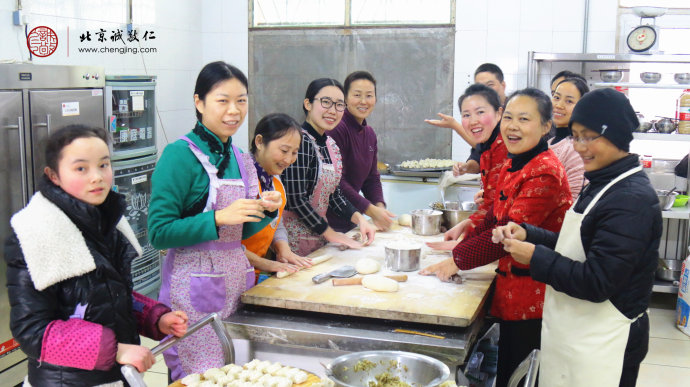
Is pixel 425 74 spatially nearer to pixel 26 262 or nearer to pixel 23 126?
pixel 23 126

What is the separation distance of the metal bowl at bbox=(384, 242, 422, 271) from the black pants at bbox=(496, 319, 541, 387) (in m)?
0.44

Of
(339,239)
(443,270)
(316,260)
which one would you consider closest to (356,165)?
(339,239)

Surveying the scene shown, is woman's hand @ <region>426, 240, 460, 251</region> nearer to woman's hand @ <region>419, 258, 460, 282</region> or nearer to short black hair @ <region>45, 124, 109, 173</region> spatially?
woman's hand @ <region>419, 258, 460, 282</region>

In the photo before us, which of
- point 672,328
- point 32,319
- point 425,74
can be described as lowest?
point 672,328

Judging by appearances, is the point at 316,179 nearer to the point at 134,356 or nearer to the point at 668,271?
the point at 134,356

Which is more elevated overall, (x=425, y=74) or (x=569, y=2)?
(x=569, y=2)

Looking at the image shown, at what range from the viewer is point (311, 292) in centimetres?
244

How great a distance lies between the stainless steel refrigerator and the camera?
144 inches

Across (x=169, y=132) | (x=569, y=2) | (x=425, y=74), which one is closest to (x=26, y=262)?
(x=169, y=132)

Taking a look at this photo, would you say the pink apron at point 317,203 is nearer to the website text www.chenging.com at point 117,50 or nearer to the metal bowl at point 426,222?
the metal bowl at point 426,222

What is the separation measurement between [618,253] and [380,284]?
34.4 inches

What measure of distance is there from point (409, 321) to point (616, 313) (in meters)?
0.69

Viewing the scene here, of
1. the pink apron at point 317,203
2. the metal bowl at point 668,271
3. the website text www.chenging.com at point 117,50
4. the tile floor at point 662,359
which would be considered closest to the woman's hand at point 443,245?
the pink apron at point 317,203

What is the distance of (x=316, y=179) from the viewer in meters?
3.25
